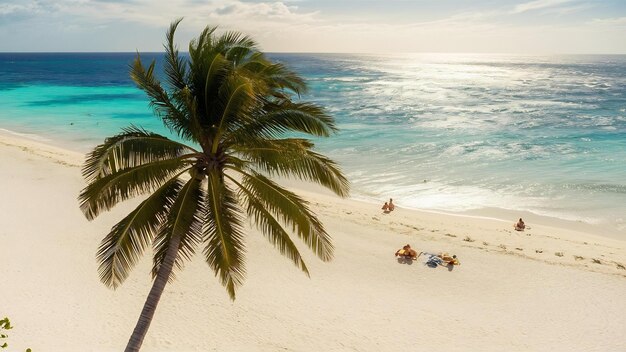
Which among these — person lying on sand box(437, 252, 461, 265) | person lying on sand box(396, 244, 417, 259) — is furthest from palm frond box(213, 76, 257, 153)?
person lying on sand box(437, 252, 461, 265)

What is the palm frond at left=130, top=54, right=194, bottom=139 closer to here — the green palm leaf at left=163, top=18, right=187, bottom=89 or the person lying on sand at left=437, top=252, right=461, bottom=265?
the green palm leaf at left=163, top=18, right=187, bottom=89

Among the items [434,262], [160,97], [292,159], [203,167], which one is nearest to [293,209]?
[292,159]

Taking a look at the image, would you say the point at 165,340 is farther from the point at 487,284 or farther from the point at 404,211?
the point at 404,211

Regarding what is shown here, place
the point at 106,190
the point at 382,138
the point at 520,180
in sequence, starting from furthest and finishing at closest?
the point at 382,138
the point at 520,180
the point at 106,190

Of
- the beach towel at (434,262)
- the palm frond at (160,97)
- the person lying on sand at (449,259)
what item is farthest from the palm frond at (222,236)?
the person lying on sand at (449,259)

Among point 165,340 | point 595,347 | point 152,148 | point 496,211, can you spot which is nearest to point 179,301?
point 165,340

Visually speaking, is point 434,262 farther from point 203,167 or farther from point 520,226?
point 203,167
